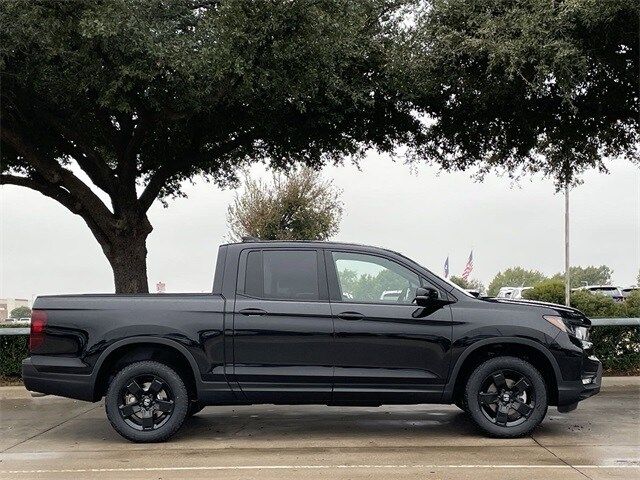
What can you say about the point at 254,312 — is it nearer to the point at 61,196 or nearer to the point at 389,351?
the point at 389,351

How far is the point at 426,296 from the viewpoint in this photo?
7.56 metres

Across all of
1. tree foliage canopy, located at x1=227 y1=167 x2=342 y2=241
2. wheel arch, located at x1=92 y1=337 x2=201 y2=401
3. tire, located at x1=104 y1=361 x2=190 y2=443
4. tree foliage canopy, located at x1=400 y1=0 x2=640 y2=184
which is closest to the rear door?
wheel arch, located at x1=92 y1=337 x2=201 y2=401

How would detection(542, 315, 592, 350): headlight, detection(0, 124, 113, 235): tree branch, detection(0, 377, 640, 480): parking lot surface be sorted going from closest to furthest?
1. detection(0, 377, 640, 480): parking lot surface
2. detection(542, 315, 592, 350): headlight
3. detection(0, 124, 113, 235): tree branch

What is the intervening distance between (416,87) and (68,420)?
8.19 m

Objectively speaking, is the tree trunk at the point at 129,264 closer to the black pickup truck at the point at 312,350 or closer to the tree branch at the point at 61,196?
the tree branch at the point at 61,196

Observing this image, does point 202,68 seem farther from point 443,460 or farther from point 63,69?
point 443,460

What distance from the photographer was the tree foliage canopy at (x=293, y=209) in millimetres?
38000

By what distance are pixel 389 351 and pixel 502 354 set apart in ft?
3.82

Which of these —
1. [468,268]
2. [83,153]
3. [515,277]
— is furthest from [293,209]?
[515,277]

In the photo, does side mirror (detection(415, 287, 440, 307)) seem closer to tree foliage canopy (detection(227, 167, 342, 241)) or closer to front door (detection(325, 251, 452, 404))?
front door (detection(325, 251, 452, 404))

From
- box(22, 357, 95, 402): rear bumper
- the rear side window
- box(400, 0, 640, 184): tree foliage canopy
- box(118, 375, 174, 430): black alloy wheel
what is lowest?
box(118, 375, 174, 430): black alloy wheel

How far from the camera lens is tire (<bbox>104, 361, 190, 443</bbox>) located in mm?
7648

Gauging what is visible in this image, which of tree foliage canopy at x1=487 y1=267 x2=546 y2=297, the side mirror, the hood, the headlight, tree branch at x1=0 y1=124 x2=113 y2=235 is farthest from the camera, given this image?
tree foliage canopy at x1=487 y1=267 x2=546 y2=297

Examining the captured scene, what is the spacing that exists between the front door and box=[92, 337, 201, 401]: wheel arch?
4.75ft
